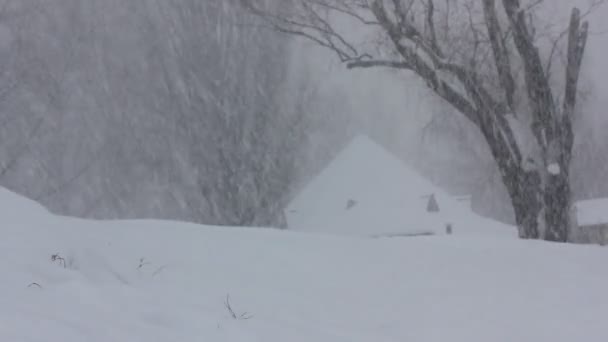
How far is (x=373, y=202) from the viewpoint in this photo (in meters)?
24.0

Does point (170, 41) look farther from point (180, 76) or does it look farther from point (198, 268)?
point (198, 268)

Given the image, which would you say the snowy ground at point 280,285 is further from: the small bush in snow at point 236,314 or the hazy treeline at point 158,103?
the hazy treeline at point 158,103

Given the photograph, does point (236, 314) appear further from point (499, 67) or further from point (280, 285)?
point (499, 67)

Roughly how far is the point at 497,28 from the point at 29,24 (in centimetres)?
1156

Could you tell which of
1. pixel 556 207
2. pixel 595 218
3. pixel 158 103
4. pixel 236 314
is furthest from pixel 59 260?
pixel 595 218

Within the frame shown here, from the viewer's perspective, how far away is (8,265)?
3.47 m

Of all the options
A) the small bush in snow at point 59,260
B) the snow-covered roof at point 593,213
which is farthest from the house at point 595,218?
the small bush in snow at point 59,260

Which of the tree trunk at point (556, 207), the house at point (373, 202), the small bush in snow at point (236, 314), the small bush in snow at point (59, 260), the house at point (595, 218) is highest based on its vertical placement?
the small bush in snow at point (59, 260)

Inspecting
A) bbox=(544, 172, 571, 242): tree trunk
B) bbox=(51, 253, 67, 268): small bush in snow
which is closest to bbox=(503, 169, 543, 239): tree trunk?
bbox=(544, 172, 571, 242): tree trunk

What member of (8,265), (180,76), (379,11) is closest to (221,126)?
(180,76)

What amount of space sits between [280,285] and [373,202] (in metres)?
19.5

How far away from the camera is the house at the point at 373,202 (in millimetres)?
23391

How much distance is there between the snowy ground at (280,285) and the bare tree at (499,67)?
240cm

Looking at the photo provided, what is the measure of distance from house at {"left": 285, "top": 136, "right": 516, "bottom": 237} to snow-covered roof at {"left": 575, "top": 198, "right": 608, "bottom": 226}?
691 centimetres
